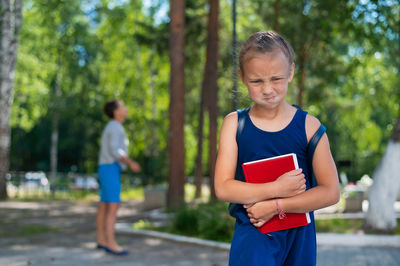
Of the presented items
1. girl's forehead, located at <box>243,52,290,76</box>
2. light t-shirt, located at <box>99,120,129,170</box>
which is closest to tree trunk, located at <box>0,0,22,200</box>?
light t-shirt, located at <box>99,120,129,170</box>

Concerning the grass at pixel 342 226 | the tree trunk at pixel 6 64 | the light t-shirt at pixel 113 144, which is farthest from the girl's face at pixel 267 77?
the tree trunk at pixel 6 64

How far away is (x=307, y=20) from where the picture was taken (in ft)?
68.6

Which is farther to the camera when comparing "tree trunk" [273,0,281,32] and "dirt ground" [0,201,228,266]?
"tree trunk" [273,0,281,32]

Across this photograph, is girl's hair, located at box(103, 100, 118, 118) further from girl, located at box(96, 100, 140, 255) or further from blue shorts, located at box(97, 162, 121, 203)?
blue shorts, located at box(97, 162, 121, 203)

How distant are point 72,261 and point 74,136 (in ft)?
156

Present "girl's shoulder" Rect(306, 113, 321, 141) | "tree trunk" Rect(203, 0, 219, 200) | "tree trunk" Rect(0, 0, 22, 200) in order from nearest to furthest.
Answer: "girl's shoulder" Rect(306, 113, 321, 141), "tree trunk" Rect(0, 0, 22, 200), "tree trunk" Rect(203, 0, 219, 200)

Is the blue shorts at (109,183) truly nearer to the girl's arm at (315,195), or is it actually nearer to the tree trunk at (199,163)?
the girl's arm at (315,195)

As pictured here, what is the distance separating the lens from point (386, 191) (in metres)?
10.3

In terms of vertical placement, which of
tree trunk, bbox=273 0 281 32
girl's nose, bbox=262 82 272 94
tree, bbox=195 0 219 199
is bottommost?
girl's nose, bbox=262 82 272 94

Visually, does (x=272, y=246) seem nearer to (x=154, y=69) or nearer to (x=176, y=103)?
(x=176, y=103)

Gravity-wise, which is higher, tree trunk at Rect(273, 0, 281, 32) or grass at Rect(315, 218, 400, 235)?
tree trunk at Rect(273, 0, 281, 32)

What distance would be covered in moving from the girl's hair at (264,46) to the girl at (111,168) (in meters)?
5.33

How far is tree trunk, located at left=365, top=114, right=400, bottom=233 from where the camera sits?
10.1 m

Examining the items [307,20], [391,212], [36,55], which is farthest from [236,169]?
[36,55]
